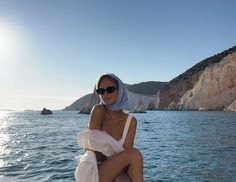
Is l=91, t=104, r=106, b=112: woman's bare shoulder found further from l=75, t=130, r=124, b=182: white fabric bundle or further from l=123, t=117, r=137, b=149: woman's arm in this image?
l=123, t=117, r=137, b=149: woman's arm

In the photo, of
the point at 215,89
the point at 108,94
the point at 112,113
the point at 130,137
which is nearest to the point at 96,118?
the point at 112,113

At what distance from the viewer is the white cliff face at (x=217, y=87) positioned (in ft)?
356

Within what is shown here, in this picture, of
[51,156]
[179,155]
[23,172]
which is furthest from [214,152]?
[23,172]

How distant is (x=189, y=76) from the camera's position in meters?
156

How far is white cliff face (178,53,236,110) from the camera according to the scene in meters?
108

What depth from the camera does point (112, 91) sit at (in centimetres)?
520

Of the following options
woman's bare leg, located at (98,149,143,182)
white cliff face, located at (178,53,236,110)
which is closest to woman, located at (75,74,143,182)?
woman's bare leg, located at (98,149,143,182)

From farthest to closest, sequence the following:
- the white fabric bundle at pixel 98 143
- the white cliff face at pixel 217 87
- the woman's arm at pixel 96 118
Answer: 1. the white cliff face at pixel 217 87
2. the woman's arm at pixel 96 118
3. the white fabric bundle at pixel 98 143

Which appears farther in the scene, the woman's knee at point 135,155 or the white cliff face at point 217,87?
the white cliff face at point 217,87

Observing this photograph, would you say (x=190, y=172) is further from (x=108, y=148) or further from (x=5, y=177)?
(x=108, y=148)

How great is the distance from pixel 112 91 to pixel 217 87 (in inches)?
4357

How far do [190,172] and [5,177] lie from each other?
6.14 m

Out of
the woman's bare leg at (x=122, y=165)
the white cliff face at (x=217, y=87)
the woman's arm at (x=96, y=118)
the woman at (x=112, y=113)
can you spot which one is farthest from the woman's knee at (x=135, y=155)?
the white cliff face at (x=217, y=87)

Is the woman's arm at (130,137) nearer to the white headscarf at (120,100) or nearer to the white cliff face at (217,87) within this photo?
the white headscarf at (120,100)
